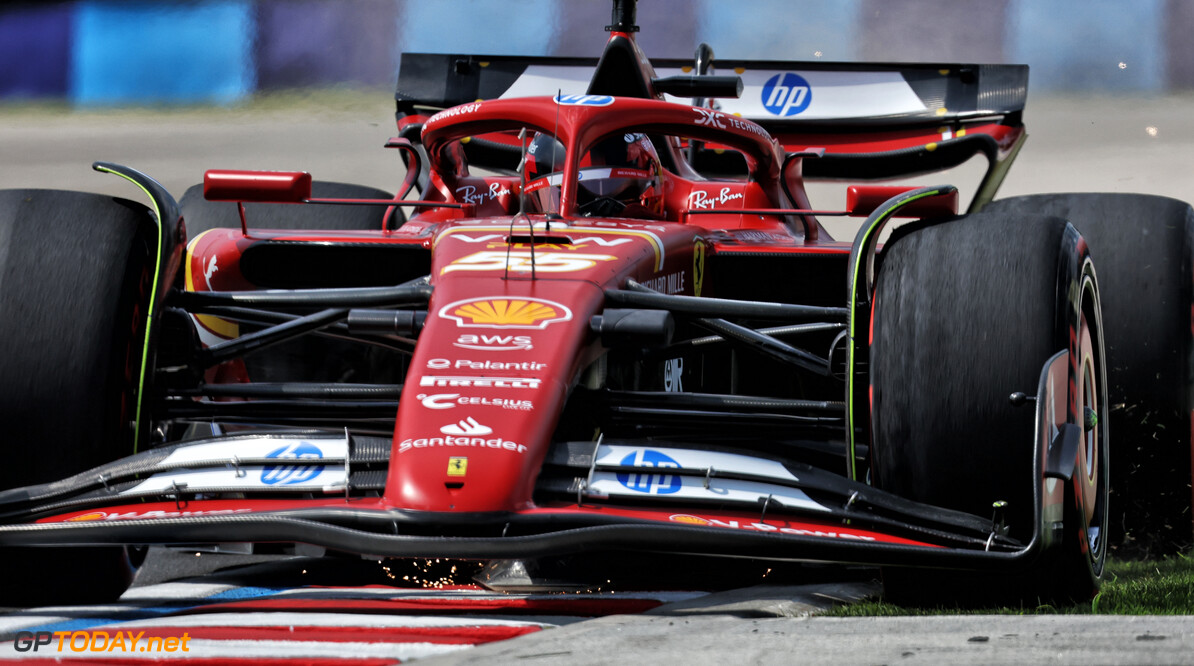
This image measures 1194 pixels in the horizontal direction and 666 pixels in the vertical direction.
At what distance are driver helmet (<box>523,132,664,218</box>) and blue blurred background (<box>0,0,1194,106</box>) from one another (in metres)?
10.1

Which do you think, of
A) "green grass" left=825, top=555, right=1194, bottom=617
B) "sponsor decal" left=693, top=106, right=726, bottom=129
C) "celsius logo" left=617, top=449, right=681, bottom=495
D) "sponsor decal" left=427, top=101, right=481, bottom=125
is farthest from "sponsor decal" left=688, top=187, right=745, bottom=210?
"celsius logo" left=617, top=449, right=681, bottom=495

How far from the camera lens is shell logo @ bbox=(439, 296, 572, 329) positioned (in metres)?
3.17

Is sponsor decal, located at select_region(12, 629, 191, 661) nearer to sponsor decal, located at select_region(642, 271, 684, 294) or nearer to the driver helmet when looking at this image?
sponsor decal, located at select_region(642, 271, 684, 294)

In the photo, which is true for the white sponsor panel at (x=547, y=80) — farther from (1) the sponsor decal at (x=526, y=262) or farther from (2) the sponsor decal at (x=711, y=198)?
(1) the sponsor decal at (x=526, y=262)

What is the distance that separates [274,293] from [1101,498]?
6.89 feet

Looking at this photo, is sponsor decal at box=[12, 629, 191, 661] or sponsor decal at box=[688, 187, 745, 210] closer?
sponsor decal at box=[12, 629, 191, 661]

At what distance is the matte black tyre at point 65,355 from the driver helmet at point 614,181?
1630 mm

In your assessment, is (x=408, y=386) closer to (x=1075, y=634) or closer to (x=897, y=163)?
(x=1075, y=634)

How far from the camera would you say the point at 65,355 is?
10.5ft

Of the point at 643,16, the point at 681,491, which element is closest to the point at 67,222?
the point at 681,491

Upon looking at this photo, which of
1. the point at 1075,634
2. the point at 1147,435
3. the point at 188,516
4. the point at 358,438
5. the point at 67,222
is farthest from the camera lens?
the point at 1147,435

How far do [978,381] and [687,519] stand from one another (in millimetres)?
681

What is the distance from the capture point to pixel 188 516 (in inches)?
107

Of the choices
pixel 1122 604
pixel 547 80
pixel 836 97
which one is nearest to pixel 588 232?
pixel 1122 604
